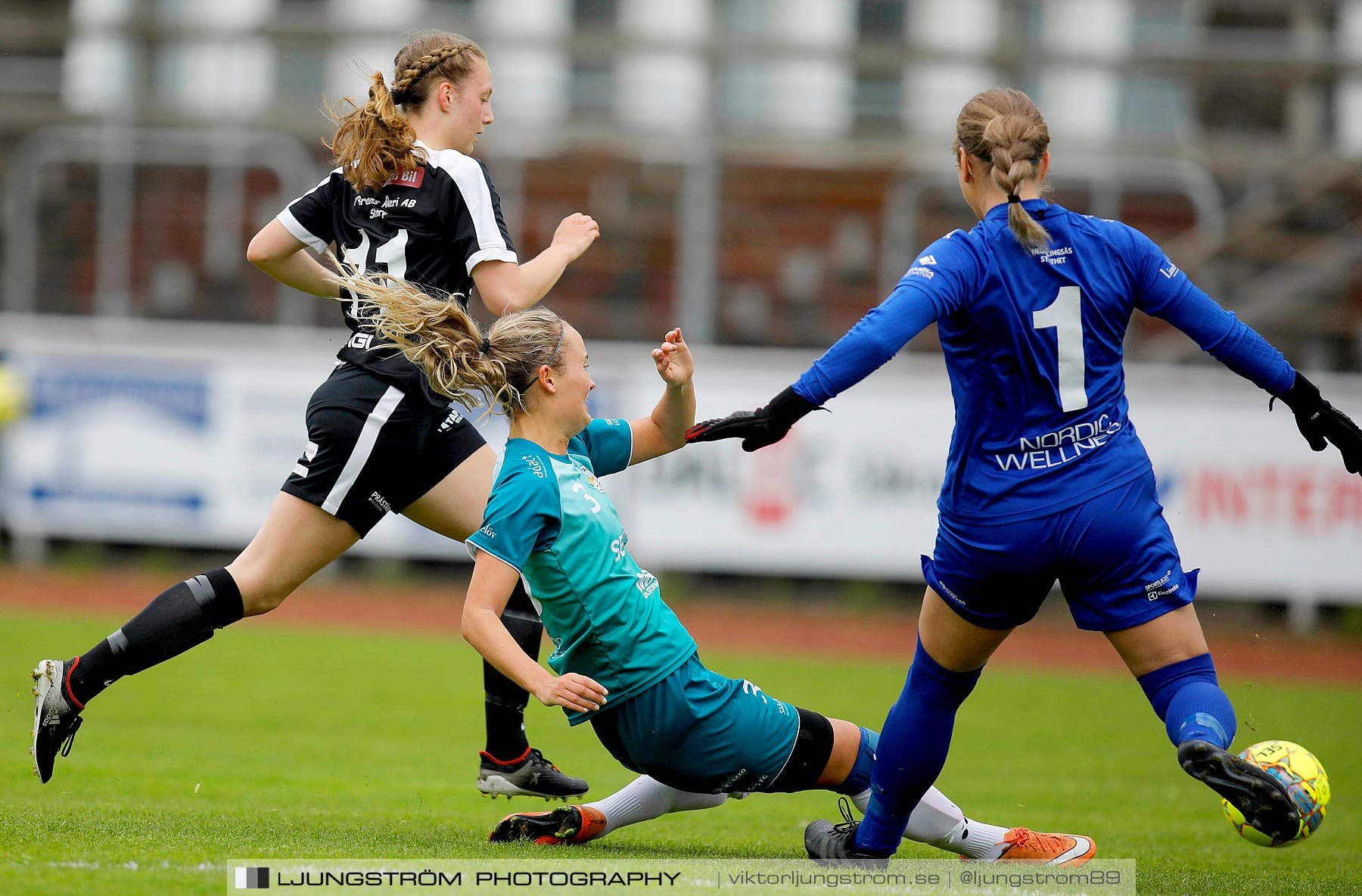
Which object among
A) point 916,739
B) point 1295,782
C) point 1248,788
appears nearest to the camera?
point 1248,788

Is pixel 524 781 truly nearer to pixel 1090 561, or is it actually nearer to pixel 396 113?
pixel 1090 561

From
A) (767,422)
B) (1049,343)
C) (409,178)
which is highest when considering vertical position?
(409,178)

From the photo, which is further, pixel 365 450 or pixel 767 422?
pixel 365 450

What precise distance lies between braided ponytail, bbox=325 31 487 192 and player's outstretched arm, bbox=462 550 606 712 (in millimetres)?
1336

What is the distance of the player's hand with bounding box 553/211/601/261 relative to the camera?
415 centimetres

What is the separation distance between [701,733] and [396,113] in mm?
1985

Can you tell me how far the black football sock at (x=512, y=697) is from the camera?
167 inches

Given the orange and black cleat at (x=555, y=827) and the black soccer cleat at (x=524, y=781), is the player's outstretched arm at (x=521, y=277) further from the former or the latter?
the orange and black cleat at (x=555, y=827)

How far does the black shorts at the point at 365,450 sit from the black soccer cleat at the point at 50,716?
85 centimetres

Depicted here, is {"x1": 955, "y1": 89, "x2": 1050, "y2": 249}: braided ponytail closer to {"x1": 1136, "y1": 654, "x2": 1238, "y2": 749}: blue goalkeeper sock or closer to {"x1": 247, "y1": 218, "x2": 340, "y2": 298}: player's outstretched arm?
{"x1": 1136, "y1": 654, "x2": 1238, "y2": 749}: blue goalkeeper sock

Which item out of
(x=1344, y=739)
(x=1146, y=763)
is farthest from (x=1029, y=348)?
(x=1344, y=739)

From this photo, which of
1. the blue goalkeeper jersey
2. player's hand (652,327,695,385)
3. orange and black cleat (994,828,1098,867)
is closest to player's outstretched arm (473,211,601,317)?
player's hand (652,327,695,385)

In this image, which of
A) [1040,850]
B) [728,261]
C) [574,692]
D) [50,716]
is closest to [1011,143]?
[574,692]

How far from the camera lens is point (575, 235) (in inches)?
166
